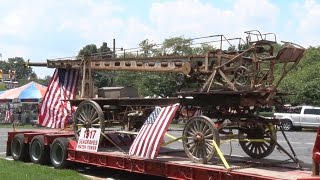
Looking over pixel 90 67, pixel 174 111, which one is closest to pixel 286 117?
pixel 90 67

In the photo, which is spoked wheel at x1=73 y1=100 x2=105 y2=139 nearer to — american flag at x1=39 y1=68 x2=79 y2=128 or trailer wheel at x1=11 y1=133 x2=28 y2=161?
american flag at x1=39 y1=68 x2=79 y2=128

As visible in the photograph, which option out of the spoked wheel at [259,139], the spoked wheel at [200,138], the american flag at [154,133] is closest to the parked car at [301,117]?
the spoked wheel at [259,139]

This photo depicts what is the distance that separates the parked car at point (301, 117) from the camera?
35031 mm

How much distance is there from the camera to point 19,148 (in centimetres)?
1555

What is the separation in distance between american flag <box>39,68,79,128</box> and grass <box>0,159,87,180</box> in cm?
195

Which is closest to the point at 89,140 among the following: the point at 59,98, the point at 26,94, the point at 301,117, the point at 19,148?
the point at 59,98

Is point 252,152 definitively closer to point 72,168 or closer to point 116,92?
point 116,92

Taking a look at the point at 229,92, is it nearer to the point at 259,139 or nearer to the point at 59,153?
the point at 259,139

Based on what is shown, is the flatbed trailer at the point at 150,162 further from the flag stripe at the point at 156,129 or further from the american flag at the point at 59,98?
the american flag at the point at 59,98

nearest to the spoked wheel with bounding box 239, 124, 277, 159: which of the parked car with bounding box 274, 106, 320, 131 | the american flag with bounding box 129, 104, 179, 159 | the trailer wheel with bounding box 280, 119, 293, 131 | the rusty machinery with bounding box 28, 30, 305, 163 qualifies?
the rusty machinery with bounding box 28, 30, 305, 163

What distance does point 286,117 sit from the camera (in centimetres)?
3619

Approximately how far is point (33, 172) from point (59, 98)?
366 centimetres

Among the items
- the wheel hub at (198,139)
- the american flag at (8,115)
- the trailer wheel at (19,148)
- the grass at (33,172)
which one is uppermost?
the wheel hub at (198,139)

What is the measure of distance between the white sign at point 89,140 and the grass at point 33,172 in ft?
2.22
